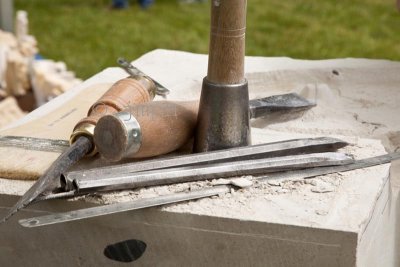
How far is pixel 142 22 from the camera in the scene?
5.66 meters

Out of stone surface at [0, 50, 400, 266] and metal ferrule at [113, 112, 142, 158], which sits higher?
metal ferrule at [113, 112, 142, 158]

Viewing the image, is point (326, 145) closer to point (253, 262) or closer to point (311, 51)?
point (253, 262)

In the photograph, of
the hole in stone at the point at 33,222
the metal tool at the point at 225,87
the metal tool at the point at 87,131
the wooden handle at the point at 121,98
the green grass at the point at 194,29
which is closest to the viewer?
the hole in stone at the point at 33,222

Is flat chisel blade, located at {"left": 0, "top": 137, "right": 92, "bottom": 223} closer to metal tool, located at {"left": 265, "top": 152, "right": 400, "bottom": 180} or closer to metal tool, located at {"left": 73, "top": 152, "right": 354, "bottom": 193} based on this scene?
metal tool, located at {"left": 73, "top": 152, "right": 354, "bottom": 193}

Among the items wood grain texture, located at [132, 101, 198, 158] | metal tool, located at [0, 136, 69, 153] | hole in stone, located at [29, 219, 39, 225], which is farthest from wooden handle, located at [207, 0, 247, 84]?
hole in stone, located at [29, 219, 39, 225]

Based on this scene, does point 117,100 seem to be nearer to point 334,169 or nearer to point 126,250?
point 126,250

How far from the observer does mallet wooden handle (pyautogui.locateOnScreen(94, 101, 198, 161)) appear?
5.38ft

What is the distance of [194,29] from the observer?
215 inches

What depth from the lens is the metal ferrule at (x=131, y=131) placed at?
1.64 metres

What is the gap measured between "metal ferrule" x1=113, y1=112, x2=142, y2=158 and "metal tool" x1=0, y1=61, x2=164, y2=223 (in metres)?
0.10

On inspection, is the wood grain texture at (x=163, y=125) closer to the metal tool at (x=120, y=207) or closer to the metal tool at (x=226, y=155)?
the metal tool at (x=226, y=155)

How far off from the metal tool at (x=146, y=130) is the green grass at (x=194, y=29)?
289 cm

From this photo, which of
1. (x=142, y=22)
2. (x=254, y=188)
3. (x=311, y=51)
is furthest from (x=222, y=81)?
(x=142, y=22)

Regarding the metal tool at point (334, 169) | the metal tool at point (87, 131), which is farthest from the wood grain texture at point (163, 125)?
the metal tool at point (334, 169)
